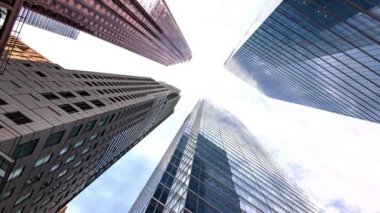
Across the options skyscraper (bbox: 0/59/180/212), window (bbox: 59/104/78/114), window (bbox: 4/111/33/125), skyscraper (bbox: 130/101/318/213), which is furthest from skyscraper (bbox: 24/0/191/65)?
window (bbox: 4/111/33/125)

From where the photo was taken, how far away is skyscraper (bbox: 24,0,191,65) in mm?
88125

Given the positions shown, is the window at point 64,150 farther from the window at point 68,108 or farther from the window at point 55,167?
the window at point 68,108

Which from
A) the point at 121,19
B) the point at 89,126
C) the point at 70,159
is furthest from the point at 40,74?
the point at 121,19

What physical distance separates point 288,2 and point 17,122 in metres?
32.3

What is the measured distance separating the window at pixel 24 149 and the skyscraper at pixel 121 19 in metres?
40.2

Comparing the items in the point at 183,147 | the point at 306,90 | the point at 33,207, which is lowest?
the point at 33,207

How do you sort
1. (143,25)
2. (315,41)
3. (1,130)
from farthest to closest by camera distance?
1. (143,25)
2. (315,41)
3. (1,130)

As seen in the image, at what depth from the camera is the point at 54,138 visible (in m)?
30.6

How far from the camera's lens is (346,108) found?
6362 cm

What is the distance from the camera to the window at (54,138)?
29555mm

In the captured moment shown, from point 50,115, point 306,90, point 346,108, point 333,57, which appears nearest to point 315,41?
point 333,57

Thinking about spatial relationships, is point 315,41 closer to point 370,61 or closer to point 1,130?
point 370,61

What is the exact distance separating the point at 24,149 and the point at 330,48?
125 feet

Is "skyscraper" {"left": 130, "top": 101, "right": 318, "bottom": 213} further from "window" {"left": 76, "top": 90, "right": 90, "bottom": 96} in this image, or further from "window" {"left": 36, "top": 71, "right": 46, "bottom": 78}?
"window" {"left": 36, "top": 71, "right": 46, "bottom": 78}
